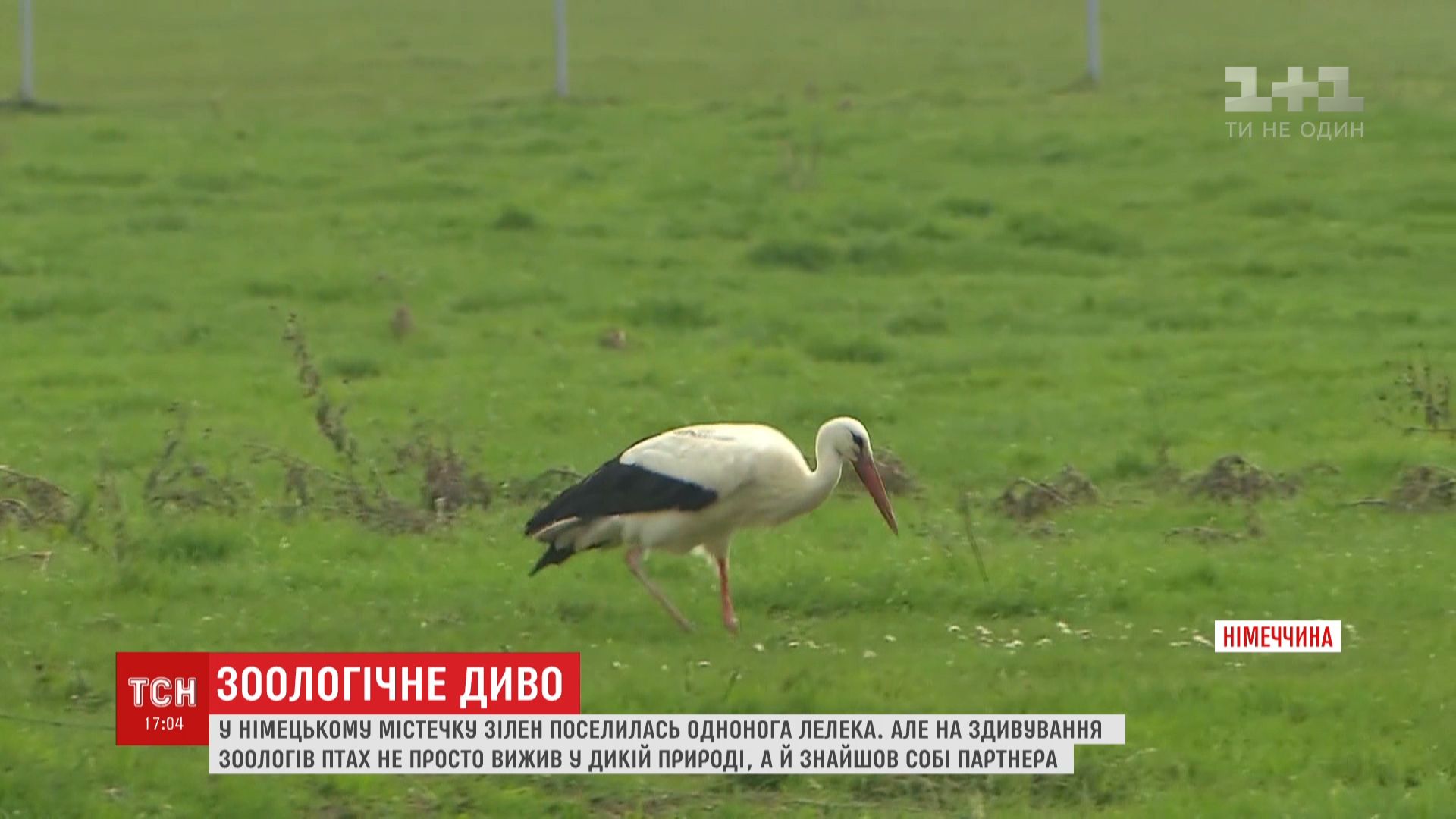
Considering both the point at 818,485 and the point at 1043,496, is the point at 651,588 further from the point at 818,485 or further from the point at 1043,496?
the point at 1043,496

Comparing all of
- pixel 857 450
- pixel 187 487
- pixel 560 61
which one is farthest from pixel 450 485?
pixel 560 61

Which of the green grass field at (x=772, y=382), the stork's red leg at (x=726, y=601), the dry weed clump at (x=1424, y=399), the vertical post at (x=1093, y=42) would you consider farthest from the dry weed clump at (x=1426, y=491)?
the vertical post at (x=1093, y=42)

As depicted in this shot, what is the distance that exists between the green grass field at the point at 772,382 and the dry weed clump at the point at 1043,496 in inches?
3.5

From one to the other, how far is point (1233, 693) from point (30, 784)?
4.15 meters

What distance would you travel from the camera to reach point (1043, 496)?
40.4 ft

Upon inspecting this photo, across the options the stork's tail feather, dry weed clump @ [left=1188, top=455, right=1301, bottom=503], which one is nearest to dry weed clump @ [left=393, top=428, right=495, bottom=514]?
the stork's tail feather

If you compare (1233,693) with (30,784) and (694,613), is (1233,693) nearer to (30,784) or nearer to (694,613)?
(694,613)

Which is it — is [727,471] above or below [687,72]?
below

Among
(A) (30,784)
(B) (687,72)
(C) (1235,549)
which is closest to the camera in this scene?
(A) (30,784)

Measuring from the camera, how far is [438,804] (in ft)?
25.1

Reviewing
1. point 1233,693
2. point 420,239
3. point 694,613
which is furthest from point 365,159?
point 1233,693

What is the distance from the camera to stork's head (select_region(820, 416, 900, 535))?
34.0 feet

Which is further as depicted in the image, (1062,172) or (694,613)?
(1062,172)

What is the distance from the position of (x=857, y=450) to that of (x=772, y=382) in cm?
522
